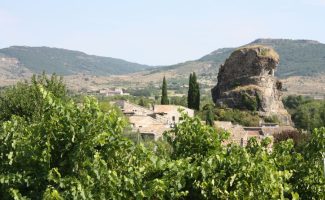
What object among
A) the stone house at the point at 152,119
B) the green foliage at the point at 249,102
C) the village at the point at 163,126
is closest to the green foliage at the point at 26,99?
the village at the point at 163,126

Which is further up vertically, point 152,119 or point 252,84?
point 252,84

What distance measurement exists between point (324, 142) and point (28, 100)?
18385 millimetres

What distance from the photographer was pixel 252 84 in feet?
289

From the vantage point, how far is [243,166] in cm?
983

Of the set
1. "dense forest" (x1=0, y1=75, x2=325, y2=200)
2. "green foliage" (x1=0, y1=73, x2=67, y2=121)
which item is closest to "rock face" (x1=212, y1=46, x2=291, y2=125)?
"green foliage" (x1=0, y1=73, x2=67, y2=121)

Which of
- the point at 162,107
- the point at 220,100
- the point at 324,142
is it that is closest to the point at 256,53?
the point at 220,100

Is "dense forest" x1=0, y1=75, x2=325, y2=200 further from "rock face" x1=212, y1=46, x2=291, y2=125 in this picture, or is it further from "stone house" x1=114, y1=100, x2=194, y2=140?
"rock face" x1=212, y1=46, x2=291, y2=125

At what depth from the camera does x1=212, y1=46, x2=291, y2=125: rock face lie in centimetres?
8562

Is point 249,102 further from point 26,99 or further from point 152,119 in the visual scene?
point 26,99

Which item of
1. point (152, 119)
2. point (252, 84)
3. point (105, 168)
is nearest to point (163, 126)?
point (152, 119)

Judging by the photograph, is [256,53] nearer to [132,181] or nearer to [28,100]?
[28,100]

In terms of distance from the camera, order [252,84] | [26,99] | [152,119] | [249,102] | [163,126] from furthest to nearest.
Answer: [252,84] < [249,102] < [152,119] < [163,126] < [26,99]

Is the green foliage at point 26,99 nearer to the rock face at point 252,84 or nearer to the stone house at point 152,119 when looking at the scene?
the stone house at point 152,119

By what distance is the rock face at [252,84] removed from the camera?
281ft
